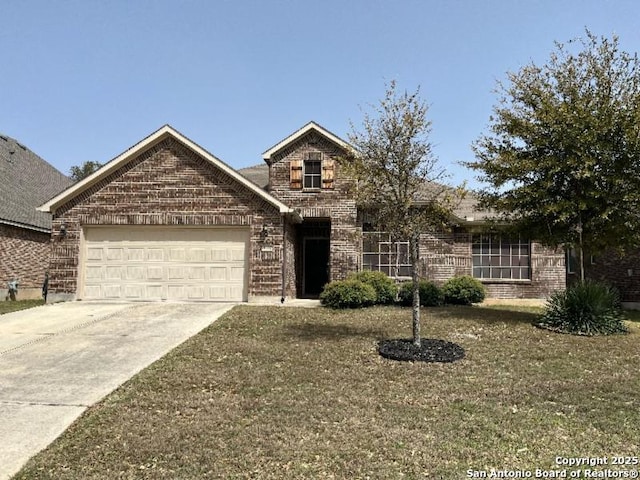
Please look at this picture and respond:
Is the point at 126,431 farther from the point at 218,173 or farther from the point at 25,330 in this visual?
the point at 218,173

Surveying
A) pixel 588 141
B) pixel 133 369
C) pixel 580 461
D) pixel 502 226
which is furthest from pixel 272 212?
pixel 580 461

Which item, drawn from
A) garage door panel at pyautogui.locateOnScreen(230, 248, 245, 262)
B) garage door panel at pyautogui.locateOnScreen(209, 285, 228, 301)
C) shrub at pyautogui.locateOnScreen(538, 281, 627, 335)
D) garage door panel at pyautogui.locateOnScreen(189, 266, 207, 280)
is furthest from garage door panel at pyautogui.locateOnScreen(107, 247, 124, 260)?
shrub at pyautogui.locateOnScreen(538, 281, 627, 335)

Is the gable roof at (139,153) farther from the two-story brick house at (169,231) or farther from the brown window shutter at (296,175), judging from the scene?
the brown window shutter at (296,175)

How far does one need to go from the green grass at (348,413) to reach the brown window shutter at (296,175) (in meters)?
8.34

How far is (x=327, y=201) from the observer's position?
53.3ft

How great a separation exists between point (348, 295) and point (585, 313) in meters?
5.88

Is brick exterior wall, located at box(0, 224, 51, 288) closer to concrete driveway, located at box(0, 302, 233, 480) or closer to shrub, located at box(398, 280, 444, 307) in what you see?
concrete driveway, located at box(0, 302, 233, 480)

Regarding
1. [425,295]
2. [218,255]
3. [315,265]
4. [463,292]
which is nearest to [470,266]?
[463,292]

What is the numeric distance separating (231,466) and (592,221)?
398 inches

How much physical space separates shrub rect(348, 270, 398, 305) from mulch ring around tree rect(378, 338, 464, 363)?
202 inches

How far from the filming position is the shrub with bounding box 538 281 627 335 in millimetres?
10055

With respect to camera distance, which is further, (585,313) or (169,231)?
(169,231)

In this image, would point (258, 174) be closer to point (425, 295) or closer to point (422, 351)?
point (425, 295)

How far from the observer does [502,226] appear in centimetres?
1245
